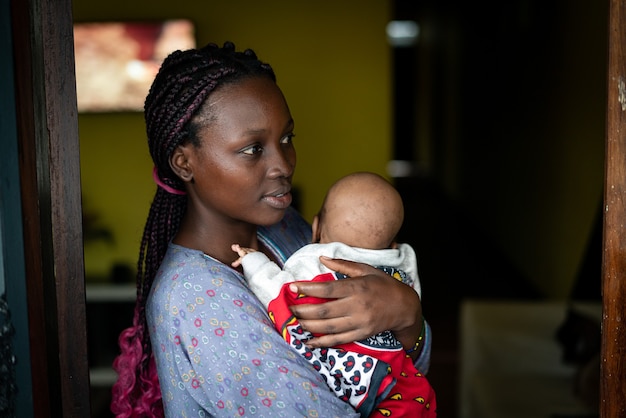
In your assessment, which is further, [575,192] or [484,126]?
[484,126]

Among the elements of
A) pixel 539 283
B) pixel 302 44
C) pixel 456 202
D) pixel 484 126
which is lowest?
pixel 456 202

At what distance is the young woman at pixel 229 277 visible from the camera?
4.43 feet

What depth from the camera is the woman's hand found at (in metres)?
1.38

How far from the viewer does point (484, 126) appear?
8.90 metres

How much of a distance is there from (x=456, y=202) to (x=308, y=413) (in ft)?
35.4

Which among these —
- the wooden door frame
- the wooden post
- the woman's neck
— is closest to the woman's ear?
→ the woman's neck

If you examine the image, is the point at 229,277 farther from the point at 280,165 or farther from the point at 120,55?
the point at 120,55

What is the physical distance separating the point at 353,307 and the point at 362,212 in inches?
10.5

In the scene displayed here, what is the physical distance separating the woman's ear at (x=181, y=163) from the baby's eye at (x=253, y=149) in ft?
0.44

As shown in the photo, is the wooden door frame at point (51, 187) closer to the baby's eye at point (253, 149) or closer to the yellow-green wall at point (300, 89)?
the baby's eye at point (253, 149)

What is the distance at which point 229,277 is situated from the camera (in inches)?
56.7

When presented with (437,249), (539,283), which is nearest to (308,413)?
(539,283)

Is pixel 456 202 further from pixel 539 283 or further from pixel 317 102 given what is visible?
pixel 317 102

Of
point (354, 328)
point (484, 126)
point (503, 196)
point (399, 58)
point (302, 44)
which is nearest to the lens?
point (354, 328)
